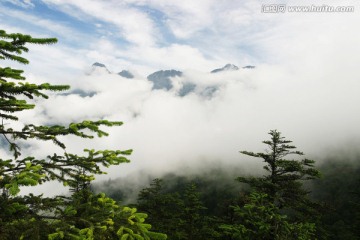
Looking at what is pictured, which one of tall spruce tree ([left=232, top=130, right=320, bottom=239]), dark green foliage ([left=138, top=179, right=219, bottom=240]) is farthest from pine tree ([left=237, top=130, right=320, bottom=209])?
dark green foliage ([left=138, top=179, right=219, bottom=240])

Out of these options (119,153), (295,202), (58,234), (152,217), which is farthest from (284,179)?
(152,217)

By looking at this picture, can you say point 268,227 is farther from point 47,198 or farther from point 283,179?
point 47,198

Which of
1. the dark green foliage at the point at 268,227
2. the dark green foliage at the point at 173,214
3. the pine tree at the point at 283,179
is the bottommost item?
the dark green foliage at the point at 173,214

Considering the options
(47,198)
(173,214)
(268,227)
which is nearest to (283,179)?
(268,227)

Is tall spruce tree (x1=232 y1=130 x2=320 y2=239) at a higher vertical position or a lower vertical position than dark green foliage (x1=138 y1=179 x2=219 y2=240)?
higher

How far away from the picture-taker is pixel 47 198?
6.29 meters

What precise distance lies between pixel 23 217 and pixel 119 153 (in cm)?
239

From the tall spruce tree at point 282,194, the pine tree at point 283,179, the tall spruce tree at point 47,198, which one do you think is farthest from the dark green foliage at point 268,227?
the tall spruce tree at point 47,198

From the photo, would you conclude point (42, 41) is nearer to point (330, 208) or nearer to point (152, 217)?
point (330, 208)

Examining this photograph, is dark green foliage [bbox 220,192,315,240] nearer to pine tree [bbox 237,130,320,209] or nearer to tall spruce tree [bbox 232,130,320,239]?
tall spruce tree [bbox 232,130,320,239]

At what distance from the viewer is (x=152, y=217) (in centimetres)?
3092

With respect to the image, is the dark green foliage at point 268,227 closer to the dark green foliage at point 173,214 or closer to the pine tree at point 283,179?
the pine tree at point 283,179

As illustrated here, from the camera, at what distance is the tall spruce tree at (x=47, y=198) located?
5.53 m

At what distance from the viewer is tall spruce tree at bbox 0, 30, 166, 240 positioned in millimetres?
5531
